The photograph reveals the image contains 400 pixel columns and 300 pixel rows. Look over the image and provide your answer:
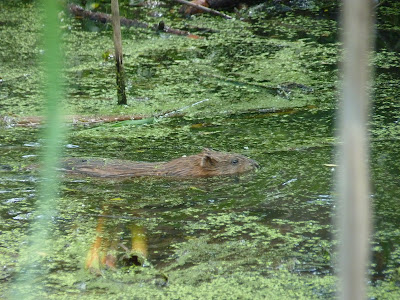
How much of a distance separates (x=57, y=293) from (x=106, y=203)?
1228mm

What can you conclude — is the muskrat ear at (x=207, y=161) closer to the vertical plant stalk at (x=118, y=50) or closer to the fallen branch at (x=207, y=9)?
the vertical plant stalk at (x=118, y=50)

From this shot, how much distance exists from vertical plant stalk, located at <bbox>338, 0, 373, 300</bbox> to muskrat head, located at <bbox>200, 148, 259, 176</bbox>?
355 centimetres

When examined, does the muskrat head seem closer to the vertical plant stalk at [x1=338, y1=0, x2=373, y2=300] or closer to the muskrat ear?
the muskrat ear

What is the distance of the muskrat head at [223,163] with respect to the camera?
4652 mm

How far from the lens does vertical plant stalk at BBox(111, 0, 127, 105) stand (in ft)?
18.4

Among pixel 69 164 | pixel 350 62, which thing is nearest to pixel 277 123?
pixel 69 164

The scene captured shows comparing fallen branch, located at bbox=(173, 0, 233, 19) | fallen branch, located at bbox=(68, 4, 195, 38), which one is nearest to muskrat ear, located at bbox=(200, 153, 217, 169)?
fallen branch, located at bbox=(68, 4, 195, 38)

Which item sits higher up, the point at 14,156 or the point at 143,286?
the point at 14,156

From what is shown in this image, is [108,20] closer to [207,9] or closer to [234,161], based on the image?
[207,9]

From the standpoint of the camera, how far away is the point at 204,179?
185 inches

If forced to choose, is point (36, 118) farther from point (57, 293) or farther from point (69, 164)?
point (57, 293)

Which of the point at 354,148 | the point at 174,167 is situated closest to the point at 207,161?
the point at 174,167

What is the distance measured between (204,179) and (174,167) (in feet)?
0.73

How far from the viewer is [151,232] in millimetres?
3721
